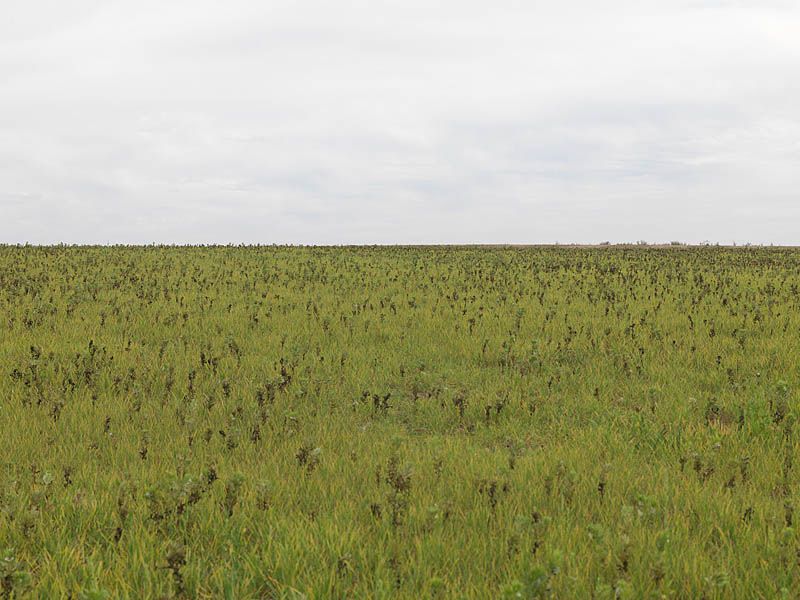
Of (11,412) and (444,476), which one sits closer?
(444,476)

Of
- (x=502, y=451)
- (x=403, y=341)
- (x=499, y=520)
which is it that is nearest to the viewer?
(x=499, y=520)

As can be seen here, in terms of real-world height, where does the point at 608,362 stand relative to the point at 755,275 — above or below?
below

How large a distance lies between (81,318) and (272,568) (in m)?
8.98

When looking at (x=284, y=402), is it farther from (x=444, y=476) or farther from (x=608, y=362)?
(x=608, y=362)

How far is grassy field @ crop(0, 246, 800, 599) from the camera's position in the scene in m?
3.17

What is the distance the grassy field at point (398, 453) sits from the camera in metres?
3.17

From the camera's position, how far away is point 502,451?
16.7 ft

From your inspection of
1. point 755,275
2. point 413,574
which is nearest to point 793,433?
point 413,574

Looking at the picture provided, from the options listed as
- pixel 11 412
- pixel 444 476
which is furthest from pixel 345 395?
pixel 11 412

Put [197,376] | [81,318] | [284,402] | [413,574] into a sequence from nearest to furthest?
1. [413,574]
2. [284,402]
3. [197,376]
4. [81,318]

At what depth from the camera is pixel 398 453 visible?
16.1 feet

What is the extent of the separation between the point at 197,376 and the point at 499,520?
4.68 m

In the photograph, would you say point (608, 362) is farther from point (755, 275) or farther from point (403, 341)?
point (755, 275)

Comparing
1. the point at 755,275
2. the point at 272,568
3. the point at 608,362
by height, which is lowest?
the point at 272,568
